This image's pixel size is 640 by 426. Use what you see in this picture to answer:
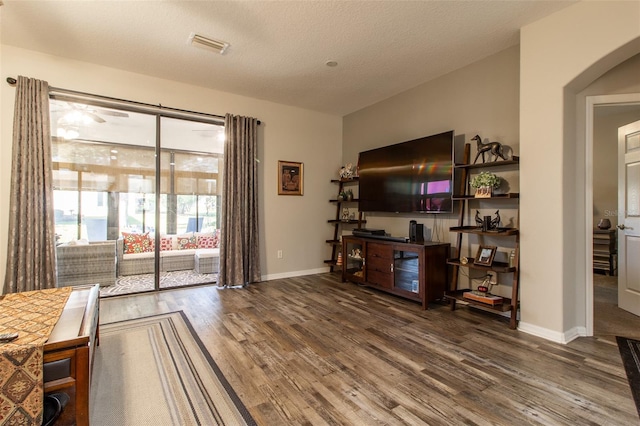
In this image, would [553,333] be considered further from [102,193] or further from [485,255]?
[102,193]

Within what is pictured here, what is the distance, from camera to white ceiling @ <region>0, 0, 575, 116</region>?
8.20ft

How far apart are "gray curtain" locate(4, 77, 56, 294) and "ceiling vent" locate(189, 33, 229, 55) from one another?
1835mm

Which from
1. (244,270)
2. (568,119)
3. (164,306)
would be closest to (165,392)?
(164,306)

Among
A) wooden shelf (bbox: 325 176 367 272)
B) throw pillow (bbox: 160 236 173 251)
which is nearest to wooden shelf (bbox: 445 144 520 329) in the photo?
wooden shelf (bbox: 325 176 367 272)

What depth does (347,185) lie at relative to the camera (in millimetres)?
5402

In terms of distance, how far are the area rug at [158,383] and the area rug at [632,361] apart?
7.67 ft

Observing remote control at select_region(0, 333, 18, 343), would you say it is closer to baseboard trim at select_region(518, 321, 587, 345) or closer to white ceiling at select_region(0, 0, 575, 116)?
white ceiling at select_region(0, 0, 575, 116)

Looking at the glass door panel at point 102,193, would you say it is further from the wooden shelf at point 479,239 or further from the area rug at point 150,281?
the wooden shelf at point 479,239

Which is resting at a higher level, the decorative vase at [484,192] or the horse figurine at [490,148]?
the horse figurine at [490,148]

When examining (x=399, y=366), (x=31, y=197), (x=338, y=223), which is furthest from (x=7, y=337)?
(x=338, y=223)

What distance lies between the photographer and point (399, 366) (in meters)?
2.11

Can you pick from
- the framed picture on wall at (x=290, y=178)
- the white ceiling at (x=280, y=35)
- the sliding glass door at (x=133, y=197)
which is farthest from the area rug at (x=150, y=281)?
the white ceiling at (x=280, y=35)

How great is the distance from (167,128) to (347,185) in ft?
9.87

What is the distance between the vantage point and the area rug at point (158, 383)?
63.0 inches
